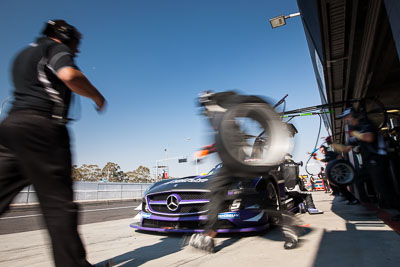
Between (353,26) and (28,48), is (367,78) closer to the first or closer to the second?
(353,26)

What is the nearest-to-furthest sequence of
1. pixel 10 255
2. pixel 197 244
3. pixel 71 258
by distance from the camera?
pixel 71 258, pixel 197 244, pixel 10 255

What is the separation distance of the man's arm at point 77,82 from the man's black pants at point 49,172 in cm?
26

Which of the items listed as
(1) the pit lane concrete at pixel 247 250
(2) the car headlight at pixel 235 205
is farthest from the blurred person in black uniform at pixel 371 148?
(2) the car headlight at pixel 235 205

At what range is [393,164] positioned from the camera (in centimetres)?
546

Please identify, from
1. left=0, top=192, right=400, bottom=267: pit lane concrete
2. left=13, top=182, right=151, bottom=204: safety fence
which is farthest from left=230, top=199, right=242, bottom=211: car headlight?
left=13, top=182, right=151, bottom=204: safety fence

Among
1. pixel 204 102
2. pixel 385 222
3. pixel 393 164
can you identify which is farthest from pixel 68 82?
pixel 393 164

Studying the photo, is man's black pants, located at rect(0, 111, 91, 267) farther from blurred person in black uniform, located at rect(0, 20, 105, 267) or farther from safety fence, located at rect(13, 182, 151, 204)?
safety fence, located at rect(13, 182, 151, 204)

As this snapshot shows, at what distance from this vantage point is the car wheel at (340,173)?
224 centimetres

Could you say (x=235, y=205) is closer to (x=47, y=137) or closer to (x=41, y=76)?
(x=47, y=137)

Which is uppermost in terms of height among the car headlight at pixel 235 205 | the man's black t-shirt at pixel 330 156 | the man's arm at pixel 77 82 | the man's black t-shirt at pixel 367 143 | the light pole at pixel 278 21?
the light pole at pixel 278 21

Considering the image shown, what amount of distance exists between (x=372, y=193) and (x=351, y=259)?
6747mm

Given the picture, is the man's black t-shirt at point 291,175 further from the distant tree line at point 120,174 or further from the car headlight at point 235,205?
the distant tree line at point 120,174

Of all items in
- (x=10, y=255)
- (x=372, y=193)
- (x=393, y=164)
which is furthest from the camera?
(x=372, y=193)

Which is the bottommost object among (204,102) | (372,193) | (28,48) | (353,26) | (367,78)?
(372,193)
